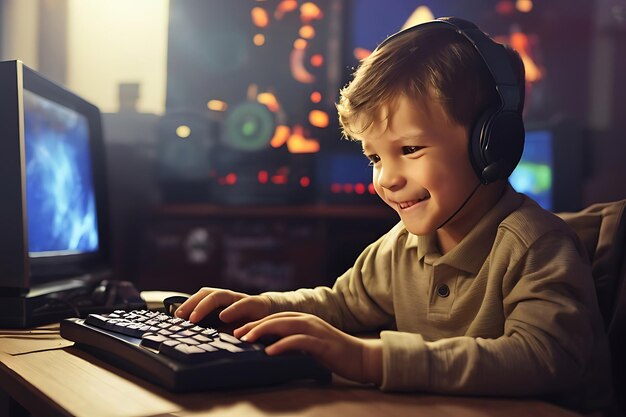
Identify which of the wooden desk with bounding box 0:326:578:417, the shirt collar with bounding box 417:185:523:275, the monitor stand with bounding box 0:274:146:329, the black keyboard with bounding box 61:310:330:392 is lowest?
the monitor stand with bounding box 0:274:146:329

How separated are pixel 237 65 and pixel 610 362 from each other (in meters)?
2.04

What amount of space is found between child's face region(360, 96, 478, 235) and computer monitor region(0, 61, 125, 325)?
0.48 m

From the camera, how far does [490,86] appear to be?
28.1 inches

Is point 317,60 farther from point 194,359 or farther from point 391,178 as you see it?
point 194,359

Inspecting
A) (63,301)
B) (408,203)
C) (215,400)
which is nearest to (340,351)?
(215,400)

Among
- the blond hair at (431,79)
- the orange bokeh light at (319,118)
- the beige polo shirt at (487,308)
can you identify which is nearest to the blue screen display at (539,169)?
the orange bokeh light at (319,118)

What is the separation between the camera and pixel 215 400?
1.65ft

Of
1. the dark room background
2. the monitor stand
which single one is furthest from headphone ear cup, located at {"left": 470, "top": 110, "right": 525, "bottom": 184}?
the dark room background

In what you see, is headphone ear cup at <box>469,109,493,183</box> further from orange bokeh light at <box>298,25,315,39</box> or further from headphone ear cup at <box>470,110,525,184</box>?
orange bokeh light at <box>298,25,315,39</box>

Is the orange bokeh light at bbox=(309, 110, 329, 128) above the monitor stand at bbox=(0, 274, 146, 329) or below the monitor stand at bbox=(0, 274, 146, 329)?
above

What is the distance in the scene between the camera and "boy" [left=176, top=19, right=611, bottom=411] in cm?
56

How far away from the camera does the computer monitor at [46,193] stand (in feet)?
2.91

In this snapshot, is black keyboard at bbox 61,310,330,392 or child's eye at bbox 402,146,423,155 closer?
black keyboard at bbox 61,310,330,392

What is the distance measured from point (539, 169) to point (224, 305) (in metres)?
1.87
